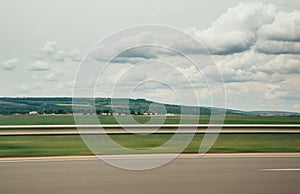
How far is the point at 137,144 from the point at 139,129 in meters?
1.46

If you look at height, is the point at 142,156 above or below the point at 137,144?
below

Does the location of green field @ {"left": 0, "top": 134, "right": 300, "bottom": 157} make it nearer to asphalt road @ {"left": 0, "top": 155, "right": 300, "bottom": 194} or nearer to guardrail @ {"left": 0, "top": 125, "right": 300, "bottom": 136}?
guardrail @ {"left": 0, "top": 125, "right": 300, "bottom": 136}

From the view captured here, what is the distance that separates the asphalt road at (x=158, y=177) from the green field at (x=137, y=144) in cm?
192

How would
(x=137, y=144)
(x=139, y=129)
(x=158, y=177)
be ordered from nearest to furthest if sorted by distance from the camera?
1. (x=158, y=177)
2. (x=139, y=129)
3. (x=137, y=144)

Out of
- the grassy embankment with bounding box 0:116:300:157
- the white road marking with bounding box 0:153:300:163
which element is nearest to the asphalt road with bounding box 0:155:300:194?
the white road marking with bounding box 0:153:300:163

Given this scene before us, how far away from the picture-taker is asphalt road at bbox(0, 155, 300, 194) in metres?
8.67

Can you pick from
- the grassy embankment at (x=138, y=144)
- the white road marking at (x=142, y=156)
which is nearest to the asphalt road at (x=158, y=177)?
the white road marking at (x=142, y=156)

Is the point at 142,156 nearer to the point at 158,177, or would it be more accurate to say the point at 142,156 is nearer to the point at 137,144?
the point at 137,144

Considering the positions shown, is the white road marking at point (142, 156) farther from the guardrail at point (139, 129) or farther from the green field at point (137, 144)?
the guardrail at point (139, 129)

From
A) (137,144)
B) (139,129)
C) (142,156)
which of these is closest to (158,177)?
(142,156)

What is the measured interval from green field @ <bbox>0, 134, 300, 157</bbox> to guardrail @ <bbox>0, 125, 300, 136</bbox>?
0.46 m

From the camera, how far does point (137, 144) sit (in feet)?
53.5

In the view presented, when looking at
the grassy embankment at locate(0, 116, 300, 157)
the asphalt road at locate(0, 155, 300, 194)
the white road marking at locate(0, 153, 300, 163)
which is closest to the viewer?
the asphalt road at locate(0, 155, 300, 194)

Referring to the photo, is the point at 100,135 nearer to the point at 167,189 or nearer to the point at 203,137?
the point at 203,137
